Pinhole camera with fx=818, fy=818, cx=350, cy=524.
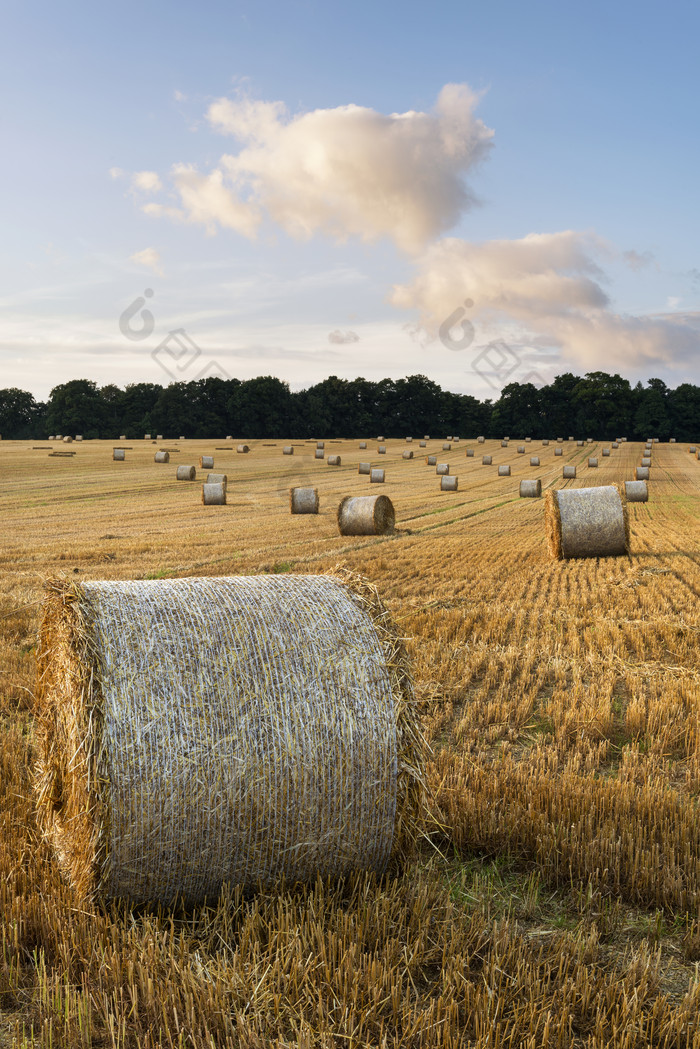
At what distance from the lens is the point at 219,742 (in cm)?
399

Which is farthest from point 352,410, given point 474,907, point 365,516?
point 474,907

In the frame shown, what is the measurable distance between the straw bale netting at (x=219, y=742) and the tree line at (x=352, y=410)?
8882 cm

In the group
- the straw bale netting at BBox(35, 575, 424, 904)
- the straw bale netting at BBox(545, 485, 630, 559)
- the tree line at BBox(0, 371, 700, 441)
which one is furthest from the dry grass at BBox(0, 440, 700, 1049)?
the tree line at BBox(0, 371, 700, 441)

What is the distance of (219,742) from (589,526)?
14.5 metres

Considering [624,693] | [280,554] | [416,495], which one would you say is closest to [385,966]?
[624,693]

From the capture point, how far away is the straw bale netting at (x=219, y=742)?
3.92m

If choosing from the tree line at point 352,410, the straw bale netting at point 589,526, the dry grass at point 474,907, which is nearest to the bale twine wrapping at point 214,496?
the straw bale netting at point 589,526

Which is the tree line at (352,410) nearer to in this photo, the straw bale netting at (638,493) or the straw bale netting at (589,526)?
the straw bale netting at (638,493)

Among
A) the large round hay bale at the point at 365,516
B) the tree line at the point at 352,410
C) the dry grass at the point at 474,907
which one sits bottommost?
the dry grass at the point at 474,907

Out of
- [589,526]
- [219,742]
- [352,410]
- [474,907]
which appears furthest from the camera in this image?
[352,410]

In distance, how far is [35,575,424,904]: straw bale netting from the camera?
3922 mm

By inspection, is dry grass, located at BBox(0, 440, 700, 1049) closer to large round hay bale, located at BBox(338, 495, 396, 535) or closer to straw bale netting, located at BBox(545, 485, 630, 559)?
straw bale netting, located at BBox(545, 485, 630, 559)

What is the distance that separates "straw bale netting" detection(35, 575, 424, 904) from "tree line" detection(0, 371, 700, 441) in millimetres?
88819

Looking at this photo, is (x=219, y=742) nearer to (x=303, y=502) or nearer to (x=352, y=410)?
(x=303, y=502)
